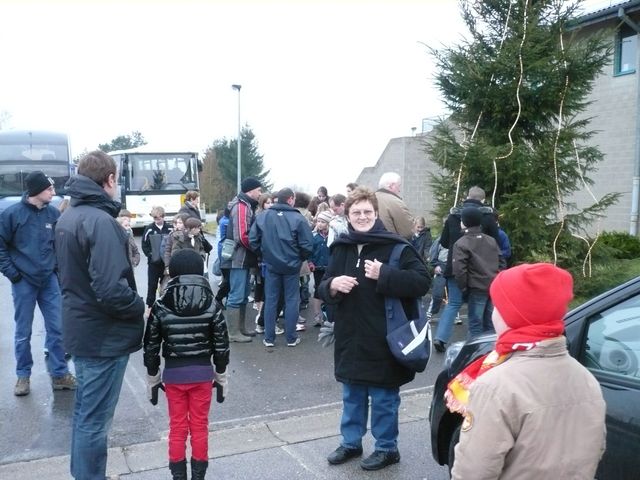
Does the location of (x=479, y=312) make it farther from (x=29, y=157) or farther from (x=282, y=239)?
(x=29, y=157)

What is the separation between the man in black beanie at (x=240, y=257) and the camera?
7426mm

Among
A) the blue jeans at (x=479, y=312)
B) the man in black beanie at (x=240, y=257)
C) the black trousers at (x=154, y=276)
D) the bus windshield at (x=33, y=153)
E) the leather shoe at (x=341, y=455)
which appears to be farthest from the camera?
the bus windshield at (x=33, y=153)

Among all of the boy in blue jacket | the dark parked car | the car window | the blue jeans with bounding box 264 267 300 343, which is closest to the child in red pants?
the dark parked car

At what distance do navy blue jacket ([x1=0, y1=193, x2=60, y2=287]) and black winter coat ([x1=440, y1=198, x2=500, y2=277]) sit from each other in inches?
168

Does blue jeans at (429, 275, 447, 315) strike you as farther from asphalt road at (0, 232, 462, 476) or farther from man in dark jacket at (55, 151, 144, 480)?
man in dark jacket at (55, 151, 144, 480)

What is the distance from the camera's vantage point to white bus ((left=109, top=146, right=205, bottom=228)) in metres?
21.7

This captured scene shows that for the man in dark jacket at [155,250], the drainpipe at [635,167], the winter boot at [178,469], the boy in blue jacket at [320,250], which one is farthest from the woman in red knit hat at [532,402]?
the drainpipe at [635,167]

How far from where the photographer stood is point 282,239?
7.07 metres

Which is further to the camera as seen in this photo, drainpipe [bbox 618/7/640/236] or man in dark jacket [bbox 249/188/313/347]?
drainpipe [bbox 618/7/640/236]

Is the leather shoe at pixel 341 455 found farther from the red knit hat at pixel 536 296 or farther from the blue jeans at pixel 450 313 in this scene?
the blue jeans at pixel 450 313

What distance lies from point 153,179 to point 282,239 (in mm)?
16283

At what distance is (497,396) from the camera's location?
1896mm

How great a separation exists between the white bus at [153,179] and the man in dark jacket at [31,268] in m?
16.2

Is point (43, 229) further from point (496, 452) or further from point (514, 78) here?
point (514, 78)
